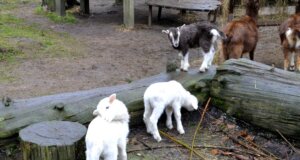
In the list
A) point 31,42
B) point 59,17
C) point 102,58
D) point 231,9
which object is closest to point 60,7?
point 59,17

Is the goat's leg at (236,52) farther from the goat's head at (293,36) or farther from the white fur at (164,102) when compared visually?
the white fur at (164,102)

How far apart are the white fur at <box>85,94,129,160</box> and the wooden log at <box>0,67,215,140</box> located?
0.79m

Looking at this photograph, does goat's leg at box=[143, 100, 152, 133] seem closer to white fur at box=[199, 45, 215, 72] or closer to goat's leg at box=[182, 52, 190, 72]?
goat's leg at box=[182, 52, 190, 72]

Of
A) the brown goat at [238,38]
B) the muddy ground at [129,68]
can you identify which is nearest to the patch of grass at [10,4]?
the muddy ground at [129,68]

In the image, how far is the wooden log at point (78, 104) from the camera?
4.90 metres

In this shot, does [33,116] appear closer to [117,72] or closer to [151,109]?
[151,109]

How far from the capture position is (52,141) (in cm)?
426

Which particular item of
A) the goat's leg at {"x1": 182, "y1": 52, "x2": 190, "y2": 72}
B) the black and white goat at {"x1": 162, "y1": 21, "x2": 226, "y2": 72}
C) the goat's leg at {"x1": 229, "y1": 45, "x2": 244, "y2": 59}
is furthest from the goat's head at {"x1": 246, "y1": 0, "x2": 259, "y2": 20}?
the goat's leg at {"x1": 182, "y1": 52, "x2": 190, "y2": 72}

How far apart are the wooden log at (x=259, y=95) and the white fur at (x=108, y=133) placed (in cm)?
191

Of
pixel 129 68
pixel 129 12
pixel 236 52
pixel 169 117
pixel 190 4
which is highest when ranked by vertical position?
pixel 190 4

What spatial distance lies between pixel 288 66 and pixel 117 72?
3.40 meters

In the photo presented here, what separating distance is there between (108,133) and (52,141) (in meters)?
0.57

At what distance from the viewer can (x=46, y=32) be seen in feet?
41.4

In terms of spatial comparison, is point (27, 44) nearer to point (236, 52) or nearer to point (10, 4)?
point (236, 52)
